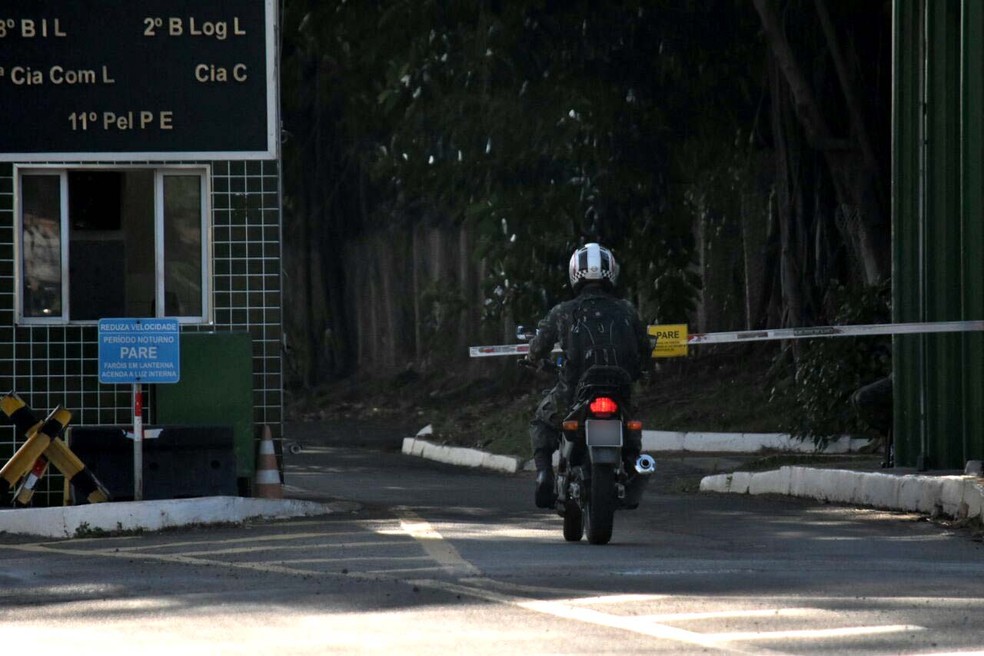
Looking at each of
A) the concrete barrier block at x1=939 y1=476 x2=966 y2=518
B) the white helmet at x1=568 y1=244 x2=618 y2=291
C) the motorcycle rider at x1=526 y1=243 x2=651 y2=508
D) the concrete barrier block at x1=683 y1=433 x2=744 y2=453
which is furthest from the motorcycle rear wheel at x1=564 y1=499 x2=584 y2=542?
the concrete barrier block at x1=683 y1=433 x2=744 y2=453

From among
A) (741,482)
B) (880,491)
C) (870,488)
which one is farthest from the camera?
(741,482)

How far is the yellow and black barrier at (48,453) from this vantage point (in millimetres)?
13766

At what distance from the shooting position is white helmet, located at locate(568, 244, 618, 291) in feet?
38.2

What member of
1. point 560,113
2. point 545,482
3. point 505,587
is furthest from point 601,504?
point 560,113

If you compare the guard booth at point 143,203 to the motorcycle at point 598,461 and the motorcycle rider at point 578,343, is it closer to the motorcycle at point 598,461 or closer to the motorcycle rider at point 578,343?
the motorcycle rider at point 578,343

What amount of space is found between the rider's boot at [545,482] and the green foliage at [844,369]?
7.62 m

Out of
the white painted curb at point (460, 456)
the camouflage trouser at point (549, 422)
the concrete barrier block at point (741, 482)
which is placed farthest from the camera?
the white painted curb at point (460, 456)

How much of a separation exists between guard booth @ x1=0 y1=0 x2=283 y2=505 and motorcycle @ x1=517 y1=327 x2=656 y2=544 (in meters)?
4.24

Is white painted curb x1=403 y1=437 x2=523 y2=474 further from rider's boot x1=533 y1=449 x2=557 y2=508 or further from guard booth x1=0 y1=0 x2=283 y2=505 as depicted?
rider's boot x1=533 y1=449 x2=557 y2=508

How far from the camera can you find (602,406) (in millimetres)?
10953

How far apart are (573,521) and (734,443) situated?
37.1 ft

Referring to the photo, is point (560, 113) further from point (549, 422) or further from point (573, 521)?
point (573, 521)

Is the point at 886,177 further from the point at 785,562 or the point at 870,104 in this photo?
the point at 785,562

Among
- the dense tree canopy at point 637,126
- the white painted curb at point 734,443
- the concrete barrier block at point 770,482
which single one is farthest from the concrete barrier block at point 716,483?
the dense tree canopy at point 637,126
